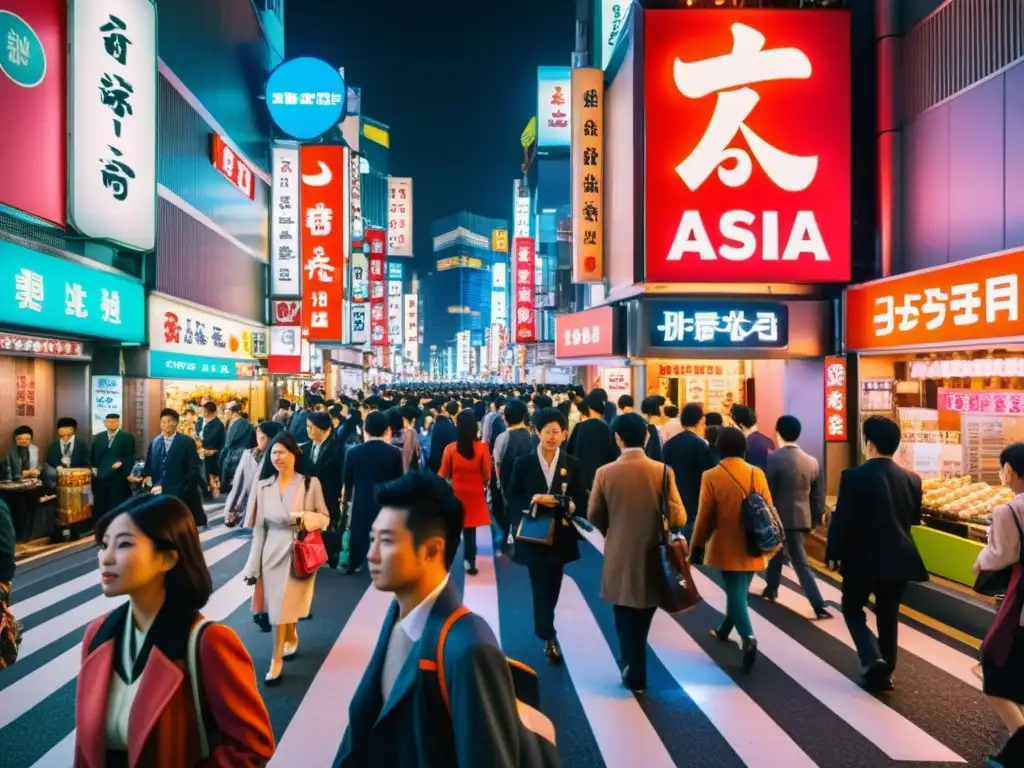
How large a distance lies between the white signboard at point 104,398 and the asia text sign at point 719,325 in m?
9.00

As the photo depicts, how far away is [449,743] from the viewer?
1786 mm

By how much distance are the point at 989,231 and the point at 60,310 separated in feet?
40.3

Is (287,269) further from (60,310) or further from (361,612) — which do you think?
(361,612)

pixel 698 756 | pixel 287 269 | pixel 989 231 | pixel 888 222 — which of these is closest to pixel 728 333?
pixel 888 222

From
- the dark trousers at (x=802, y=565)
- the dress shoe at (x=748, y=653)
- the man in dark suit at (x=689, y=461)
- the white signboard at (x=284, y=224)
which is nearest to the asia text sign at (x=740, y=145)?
the man in dark suit at (x=689, y=461)

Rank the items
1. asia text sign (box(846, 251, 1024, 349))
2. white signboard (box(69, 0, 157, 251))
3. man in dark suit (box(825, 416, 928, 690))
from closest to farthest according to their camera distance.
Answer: man in dark suit (box(825, 416, 928, 690))
asia text sign (box(846, 251, 1024, 349))
white signboard (box(69, 0, 157, 251))

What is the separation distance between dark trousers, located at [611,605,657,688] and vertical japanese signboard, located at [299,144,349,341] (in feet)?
62.4

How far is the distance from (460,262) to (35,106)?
179015 mm

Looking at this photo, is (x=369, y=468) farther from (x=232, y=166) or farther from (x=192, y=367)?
(x=232, y=166)

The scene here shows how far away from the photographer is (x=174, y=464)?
8242 mm

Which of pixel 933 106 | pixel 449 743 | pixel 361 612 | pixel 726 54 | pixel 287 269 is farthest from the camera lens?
pixel 287 269

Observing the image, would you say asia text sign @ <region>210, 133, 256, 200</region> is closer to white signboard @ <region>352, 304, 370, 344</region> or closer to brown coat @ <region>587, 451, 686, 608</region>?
white signboard @ <region>352, 304, 370, 344</region>

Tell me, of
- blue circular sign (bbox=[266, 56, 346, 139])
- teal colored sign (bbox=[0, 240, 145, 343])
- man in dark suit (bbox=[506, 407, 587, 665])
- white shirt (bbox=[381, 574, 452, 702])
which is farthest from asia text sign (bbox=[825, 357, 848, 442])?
blue circular sign (bbox=[266, 56, 346, 139])

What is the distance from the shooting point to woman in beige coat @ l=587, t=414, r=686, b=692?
16.4 feet
